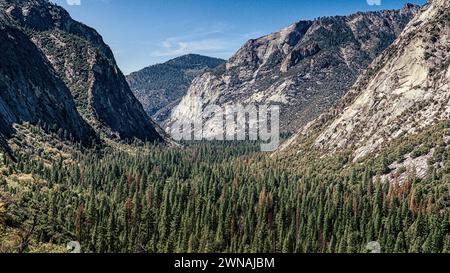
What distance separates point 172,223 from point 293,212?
1713 inches

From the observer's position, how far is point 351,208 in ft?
545

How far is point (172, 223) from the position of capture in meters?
153

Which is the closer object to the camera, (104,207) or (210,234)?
(210,234)

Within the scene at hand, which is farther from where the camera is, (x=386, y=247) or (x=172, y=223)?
(x=172, y=223)

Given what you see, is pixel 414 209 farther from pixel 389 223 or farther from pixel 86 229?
pixel 86 229
